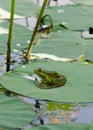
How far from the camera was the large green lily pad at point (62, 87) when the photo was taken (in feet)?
8.87

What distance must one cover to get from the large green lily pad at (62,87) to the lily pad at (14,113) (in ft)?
0.44

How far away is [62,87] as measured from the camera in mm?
2828

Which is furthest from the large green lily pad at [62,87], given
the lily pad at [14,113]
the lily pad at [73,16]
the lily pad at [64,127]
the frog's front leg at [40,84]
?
the lily pad at [73,16]

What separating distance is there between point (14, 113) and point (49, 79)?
49 centimetres

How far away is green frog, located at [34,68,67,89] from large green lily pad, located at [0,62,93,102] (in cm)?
3

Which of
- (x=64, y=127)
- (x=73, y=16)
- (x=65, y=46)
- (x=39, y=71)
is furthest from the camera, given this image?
(x=73, y=16)

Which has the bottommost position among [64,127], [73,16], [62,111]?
[73,16]

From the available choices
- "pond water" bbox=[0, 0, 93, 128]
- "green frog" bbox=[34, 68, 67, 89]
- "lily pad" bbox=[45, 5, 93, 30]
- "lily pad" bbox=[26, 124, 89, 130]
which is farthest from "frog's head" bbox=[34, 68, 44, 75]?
"lily pad" bbox=[45, 5, 93, 30]

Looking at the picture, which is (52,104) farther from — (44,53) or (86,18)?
(86,18)

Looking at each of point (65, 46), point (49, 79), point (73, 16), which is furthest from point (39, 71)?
point (73, 16)

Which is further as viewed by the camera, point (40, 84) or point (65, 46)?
point (65, 46)

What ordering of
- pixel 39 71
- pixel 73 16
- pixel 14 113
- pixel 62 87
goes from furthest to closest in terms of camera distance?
pixel 73 16
pixel 39 71
pixel 62 87
pixel 14 113

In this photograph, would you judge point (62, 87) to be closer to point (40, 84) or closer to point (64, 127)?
point (40, 84)

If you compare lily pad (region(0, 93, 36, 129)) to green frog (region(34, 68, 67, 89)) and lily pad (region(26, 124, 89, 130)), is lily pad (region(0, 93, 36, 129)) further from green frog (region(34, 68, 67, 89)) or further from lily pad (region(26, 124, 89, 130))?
green frog (region(34, 68, 67, 89))
